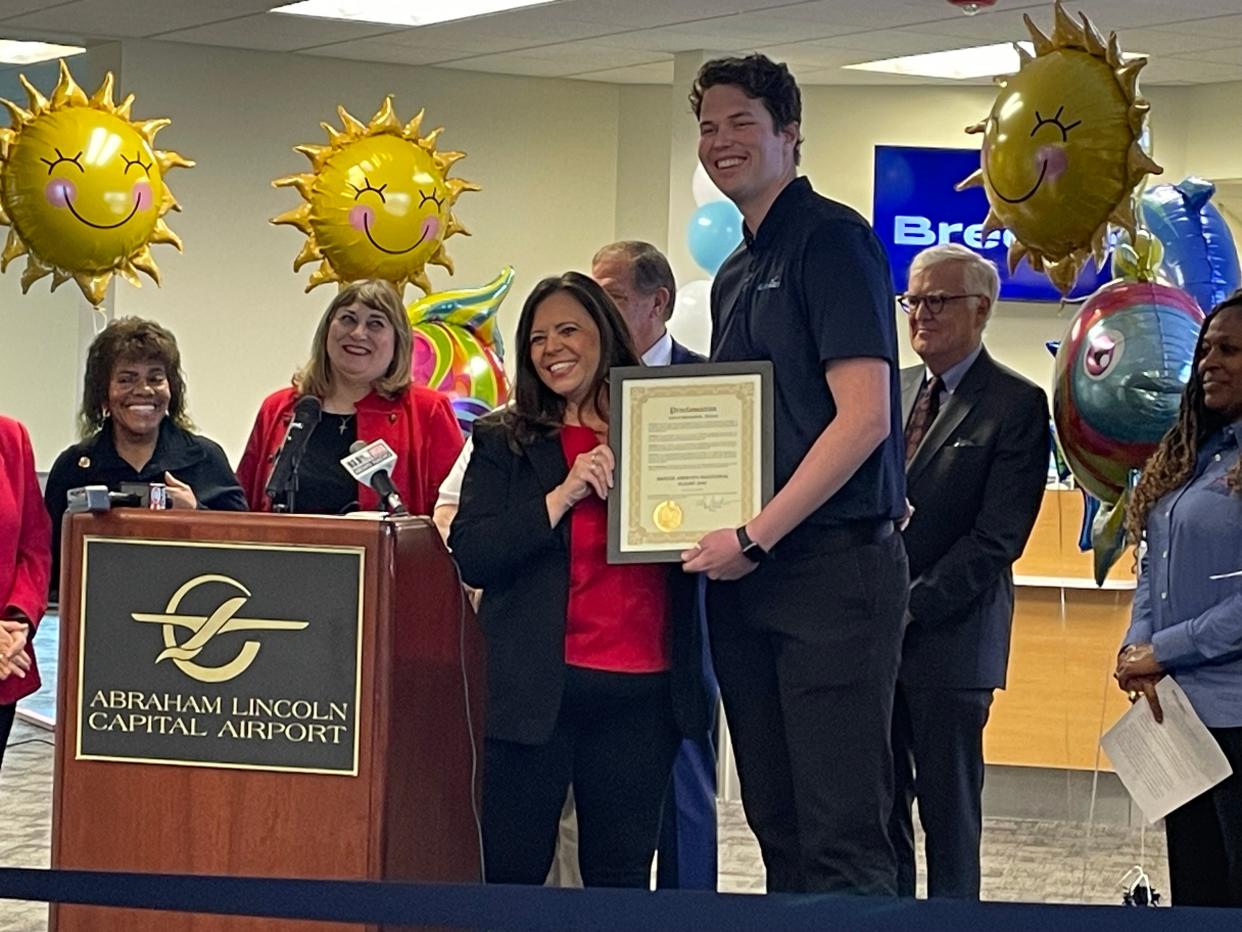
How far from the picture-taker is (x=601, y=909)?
1852mm

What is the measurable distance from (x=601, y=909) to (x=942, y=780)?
6.69ft

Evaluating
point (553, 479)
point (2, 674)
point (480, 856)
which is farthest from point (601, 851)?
point (2, 674)

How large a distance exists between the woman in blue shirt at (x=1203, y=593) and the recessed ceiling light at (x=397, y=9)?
5.09 m

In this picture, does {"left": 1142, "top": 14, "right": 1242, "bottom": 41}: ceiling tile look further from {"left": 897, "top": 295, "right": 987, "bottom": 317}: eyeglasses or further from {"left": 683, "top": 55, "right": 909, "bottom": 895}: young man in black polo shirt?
{"left": 683, "top": 55, "right": 909, "bottom": 895}: young man in black polo shirt

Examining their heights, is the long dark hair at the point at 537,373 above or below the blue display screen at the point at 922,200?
below

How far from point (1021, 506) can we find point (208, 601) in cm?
174

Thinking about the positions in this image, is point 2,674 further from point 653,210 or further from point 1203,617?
point 653,210

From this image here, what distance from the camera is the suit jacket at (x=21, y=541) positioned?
12.2 ft

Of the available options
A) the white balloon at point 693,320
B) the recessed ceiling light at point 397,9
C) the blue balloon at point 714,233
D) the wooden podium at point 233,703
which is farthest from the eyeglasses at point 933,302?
the recessed ceiling light at point 397,9

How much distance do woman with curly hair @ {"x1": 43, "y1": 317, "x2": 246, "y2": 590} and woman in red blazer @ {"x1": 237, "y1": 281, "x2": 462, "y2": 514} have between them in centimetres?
13

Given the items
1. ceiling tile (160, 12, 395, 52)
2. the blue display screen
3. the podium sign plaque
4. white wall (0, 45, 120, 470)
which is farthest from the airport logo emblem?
white wall (0, 45, 120, 470)

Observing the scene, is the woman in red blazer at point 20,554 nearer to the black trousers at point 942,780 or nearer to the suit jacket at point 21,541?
the suit jacket at point 21,541

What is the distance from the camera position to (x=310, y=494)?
3748 millimetres

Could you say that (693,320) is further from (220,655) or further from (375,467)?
(220,655)
